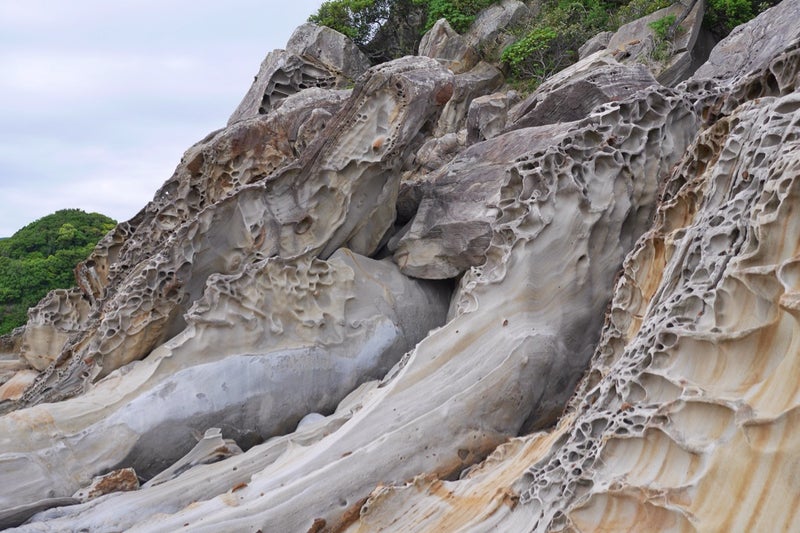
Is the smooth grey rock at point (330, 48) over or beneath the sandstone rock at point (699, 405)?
over

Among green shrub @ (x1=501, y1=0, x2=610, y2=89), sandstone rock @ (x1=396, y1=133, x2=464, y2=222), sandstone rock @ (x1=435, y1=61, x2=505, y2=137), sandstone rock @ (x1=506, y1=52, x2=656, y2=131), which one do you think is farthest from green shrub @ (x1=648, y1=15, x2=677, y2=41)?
sandstone rock @ (x1=506, y1=52, x2=656, y2=131)

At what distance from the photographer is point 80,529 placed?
388cm

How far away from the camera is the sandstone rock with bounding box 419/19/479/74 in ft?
48.7

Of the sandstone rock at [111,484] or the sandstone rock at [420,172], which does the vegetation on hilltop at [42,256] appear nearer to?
the sandstone rock at [420,172]

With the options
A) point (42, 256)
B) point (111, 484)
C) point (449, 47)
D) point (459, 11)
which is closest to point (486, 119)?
point (111, 484)

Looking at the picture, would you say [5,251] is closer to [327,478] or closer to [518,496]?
[327,478]

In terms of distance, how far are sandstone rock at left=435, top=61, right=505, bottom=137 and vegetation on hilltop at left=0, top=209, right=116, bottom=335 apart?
26.5 feet

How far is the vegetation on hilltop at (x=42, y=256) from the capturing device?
14.2 meters

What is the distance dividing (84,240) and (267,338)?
1223cm

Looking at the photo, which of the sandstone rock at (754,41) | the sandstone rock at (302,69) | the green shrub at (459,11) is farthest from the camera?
the green shrub at (459,11)

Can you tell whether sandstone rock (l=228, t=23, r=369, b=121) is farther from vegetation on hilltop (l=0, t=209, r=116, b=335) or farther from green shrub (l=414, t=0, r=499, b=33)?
vegetation on hilltop (l=0, t=209, r=116, b=335)

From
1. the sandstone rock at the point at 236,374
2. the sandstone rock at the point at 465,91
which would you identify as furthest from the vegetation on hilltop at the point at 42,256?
the sandstone rock at the point at 236,374

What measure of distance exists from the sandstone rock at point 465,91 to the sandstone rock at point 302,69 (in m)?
1.96

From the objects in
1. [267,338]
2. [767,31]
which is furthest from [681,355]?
[767,31]
